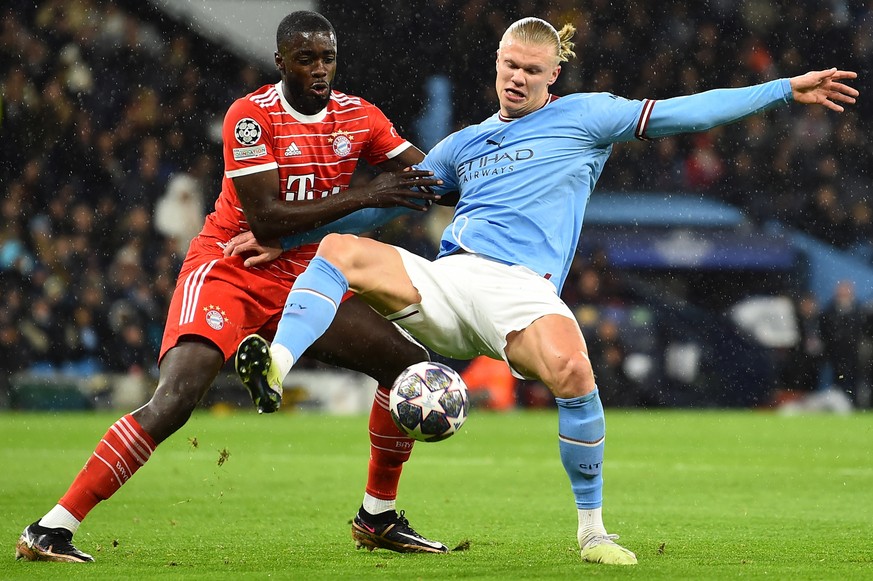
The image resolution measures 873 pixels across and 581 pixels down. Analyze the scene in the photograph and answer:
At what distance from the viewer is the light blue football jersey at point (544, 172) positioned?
Answer: 5.08 meters

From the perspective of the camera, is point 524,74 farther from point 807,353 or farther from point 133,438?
point 807,353

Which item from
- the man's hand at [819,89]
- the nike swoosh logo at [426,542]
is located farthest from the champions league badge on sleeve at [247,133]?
the man's hand at [819,89]

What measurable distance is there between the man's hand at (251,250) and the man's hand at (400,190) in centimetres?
43

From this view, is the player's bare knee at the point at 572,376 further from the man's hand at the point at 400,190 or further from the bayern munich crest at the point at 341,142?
the bayern munich crest at the point at 341,142

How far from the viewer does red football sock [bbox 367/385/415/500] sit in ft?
18.2

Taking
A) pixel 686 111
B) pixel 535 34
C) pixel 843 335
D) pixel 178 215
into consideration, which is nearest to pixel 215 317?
pixel 535 34

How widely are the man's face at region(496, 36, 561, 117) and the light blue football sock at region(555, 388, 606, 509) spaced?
4.29 ft

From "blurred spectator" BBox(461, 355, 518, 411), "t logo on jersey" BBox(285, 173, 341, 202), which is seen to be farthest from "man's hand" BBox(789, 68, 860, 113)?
"blurred spectator" BBox(461, 355, 518, 411)

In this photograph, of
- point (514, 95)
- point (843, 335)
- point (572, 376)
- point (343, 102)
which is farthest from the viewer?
point (843, 335)

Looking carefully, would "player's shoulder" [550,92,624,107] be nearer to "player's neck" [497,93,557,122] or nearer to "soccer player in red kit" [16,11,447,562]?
"player's neck" [497,93,557,122]

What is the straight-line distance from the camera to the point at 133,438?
5.01 meters

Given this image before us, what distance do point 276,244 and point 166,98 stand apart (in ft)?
40.1

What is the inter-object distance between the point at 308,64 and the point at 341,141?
40 cm

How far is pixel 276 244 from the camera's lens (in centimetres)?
539
